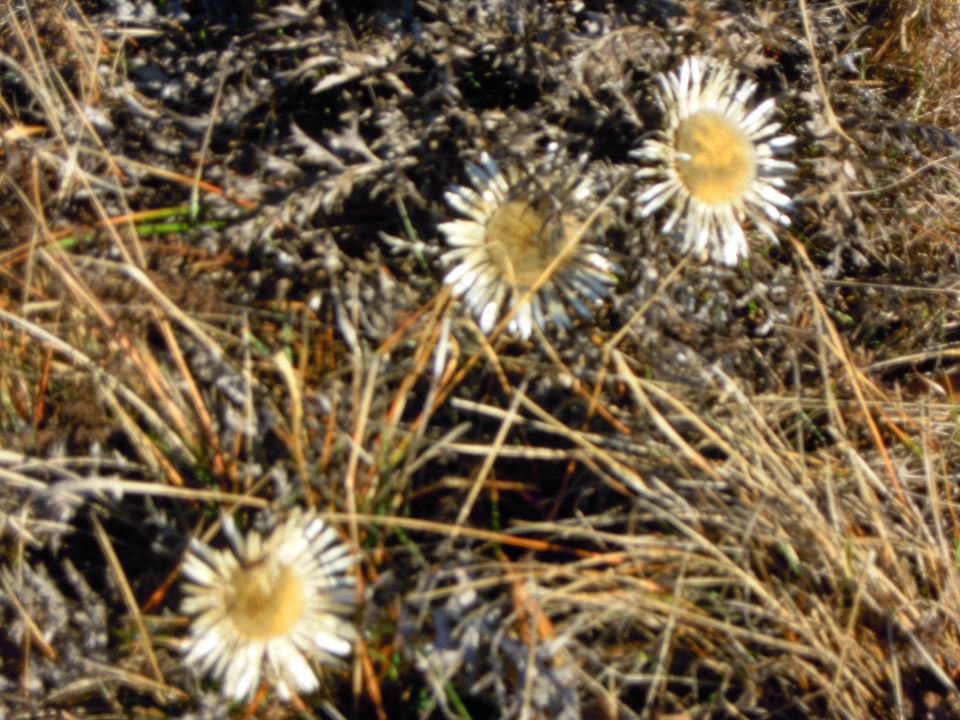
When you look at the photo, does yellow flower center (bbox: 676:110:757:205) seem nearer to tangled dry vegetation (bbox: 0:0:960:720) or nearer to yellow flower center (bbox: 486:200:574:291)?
tangled dry vegetation (bbox: 0:0:960:720)

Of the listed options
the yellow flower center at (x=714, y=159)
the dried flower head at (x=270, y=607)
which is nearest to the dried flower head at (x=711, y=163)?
the yellow flower center at (x=714, y=159)

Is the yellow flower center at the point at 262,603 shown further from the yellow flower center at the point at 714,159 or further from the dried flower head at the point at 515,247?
the yellow flower center at the point at 714,159

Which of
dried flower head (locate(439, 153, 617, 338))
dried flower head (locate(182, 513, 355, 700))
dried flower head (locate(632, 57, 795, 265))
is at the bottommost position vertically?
dried flower head (locate(182, 513, 355, 700))

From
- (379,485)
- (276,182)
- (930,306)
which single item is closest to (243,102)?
(276,182)

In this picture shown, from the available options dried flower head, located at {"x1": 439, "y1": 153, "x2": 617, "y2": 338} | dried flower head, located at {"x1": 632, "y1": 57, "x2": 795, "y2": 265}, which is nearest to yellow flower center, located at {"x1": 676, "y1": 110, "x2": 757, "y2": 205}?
dried flower head, located at {"x1": 632, "y1": 57, "x2": 795, "y2": 265}

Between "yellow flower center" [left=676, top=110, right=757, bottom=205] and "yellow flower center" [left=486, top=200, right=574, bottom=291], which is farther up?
"yellow flower center" [left=676, top=110, right=757, bottom=205]

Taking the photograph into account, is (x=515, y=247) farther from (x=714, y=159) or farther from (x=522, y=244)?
(x=714, y=159)

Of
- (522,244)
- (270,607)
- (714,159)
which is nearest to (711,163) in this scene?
(714,159)
